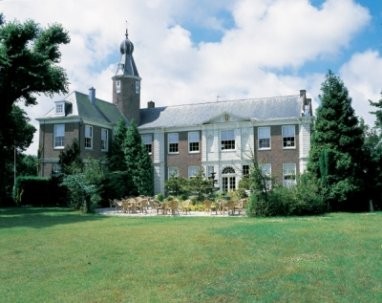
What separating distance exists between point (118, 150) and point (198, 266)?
30458mm

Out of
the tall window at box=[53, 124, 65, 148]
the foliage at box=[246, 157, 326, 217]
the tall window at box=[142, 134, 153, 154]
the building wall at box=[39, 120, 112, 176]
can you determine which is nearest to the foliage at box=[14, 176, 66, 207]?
the building wall at box=[39, 120, 112, 176]

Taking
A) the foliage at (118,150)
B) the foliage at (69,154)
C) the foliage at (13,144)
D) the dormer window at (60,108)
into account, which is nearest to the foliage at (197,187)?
the foliage at (118,150)

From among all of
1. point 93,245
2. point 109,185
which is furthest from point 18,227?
point 109,185

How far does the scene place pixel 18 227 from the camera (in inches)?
696

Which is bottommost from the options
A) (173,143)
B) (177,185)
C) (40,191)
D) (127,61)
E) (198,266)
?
(198,266)

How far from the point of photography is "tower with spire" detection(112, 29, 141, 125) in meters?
44.4

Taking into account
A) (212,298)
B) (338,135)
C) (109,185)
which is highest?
(338,135)

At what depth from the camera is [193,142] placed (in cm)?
4053

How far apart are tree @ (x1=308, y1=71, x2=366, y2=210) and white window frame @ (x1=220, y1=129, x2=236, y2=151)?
1040 centimetres

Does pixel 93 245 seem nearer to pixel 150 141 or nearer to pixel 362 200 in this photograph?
pixel 362 200

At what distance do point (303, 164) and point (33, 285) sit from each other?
30228 millimetres

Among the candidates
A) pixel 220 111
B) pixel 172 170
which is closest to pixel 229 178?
pixel 172 170

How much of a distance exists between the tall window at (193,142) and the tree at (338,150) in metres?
13.0

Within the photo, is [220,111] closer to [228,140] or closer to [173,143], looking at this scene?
[228,140]
